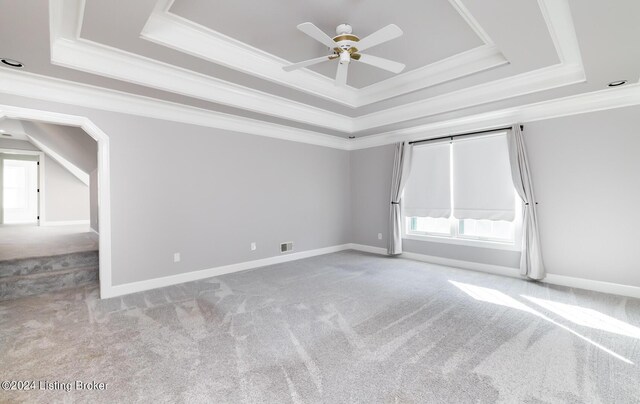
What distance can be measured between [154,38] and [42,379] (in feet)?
9.70

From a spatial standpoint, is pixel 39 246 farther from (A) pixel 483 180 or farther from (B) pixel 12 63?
(A) pixel 483 180

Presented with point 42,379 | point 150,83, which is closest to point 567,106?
point 150,83

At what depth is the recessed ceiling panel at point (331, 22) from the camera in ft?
8.52

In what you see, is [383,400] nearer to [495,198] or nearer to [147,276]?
[147,276]

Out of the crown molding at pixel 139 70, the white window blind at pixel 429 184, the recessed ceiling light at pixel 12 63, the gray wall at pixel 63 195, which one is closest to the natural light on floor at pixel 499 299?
the white window blind at pixel 429 184

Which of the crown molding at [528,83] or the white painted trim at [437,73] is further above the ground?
the white painted trim at [437,73]

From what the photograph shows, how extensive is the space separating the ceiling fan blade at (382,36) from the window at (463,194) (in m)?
3.17

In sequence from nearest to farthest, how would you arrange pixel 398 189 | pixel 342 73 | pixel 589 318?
pixel 589 318, pixel 342 73, pixel 398 189

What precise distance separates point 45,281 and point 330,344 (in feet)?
13.1

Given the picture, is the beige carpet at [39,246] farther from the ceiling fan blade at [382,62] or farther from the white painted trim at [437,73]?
the white painted trim at [437,73]

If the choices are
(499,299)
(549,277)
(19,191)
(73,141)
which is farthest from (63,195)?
(549,277)

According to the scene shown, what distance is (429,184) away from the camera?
18.2 feet

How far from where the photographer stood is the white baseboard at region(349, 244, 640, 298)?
3686 mm

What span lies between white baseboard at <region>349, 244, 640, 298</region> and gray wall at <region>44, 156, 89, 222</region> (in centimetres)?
935
